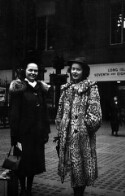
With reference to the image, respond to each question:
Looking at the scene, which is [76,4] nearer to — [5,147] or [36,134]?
[5,147]

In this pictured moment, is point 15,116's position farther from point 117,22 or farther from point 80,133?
point 117,22

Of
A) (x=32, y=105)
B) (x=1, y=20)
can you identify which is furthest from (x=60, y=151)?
(x=1, y=20)

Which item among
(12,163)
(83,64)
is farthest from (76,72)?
(12,163)

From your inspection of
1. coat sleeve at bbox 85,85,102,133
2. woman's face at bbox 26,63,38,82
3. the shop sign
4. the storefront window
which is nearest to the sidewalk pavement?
coat sleeve at bbox 85,85,102,133

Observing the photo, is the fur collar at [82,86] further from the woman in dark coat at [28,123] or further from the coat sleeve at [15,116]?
the coat sleeve at [15,116]

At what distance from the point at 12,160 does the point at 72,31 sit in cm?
2164

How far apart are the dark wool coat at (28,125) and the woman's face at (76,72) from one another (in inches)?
23.6

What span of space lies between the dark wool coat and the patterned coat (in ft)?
1.28

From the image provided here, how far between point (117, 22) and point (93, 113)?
2137 centimetres

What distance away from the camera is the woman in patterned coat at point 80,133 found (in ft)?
14.8

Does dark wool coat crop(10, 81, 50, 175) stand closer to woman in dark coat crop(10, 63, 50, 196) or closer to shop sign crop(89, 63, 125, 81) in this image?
woman in dark coat crop(10, 63, 50, 196)

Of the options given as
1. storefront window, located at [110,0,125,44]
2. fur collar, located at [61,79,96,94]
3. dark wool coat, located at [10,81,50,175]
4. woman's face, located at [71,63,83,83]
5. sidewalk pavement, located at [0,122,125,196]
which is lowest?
sidewalk pavement, located at [0,122,125,196]

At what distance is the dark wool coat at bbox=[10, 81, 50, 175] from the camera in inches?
187

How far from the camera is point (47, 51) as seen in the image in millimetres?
28062
